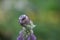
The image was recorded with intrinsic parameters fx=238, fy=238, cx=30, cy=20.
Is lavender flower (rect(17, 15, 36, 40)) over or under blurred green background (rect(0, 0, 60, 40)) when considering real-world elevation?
under

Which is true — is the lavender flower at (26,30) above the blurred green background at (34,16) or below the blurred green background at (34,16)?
below

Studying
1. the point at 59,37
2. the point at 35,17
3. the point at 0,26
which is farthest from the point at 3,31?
the point at 59,37

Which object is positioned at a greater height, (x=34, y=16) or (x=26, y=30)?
(x=34, y=16)

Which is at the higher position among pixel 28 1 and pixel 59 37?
pixel 28 1

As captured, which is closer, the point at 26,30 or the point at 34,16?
the point at 26,30

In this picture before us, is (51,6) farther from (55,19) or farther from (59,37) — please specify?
(59,37)

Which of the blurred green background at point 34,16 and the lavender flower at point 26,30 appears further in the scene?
the blurred green background at point 34,16

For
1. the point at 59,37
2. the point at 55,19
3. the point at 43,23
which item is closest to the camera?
the point at 59,37

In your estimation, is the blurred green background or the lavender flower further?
the blurred green background
